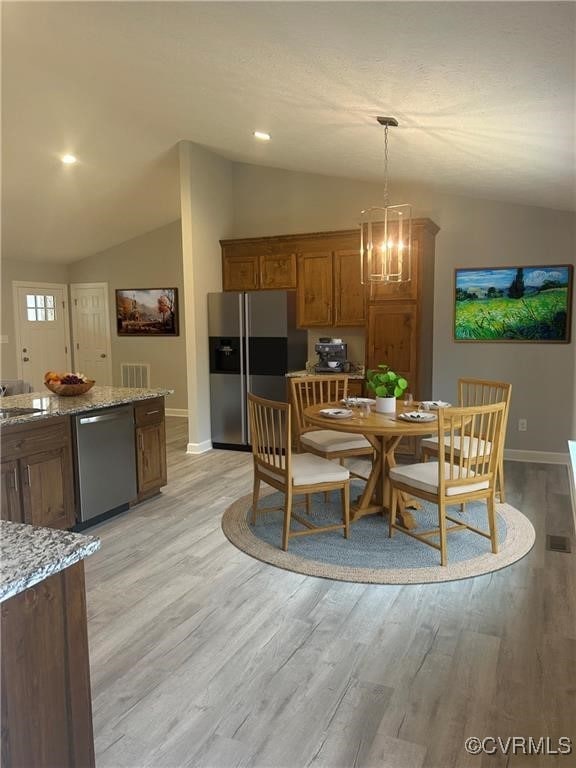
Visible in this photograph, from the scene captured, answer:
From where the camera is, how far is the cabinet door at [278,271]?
5.86 m

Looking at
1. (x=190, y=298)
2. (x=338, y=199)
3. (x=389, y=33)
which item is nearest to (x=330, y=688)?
(x=389, y=33)

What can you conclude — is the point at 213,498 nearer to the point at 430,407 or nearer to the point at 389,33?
the point at 430,407

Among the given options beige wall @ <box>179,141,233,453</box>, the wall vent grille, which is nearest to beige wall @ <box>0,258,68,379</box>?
the wall vent grille

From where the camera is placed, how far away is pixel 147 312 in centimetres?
788

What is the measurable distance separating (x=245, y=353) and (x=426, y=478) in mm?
3024

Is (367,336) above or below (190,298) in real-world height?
below

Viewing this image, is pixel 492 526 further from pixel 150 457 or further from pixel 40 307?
pixel 40 307

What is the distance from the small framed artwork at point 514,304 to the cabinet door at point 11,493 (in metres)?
4.17

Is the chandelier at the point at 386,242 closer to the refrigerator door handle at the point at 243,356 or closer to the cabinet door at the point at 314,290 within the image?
the cabinet door at the point at 314,290

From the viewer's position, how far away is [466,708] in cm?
193

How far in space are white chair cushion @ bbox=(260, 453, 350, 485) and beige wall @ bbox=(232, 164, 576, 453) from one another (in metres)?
2.55

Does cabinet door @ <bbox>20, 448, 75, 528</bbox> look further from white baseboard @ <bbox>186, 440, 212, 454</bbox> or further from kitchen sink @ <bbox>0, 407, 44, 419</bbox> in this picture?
white baseboard @ <bbox>186, 440, 212, 454</bbox>

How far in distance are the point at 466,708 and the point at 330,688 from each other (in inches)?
19.6

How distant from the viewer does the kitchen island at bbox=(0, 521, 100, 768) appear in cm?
113
